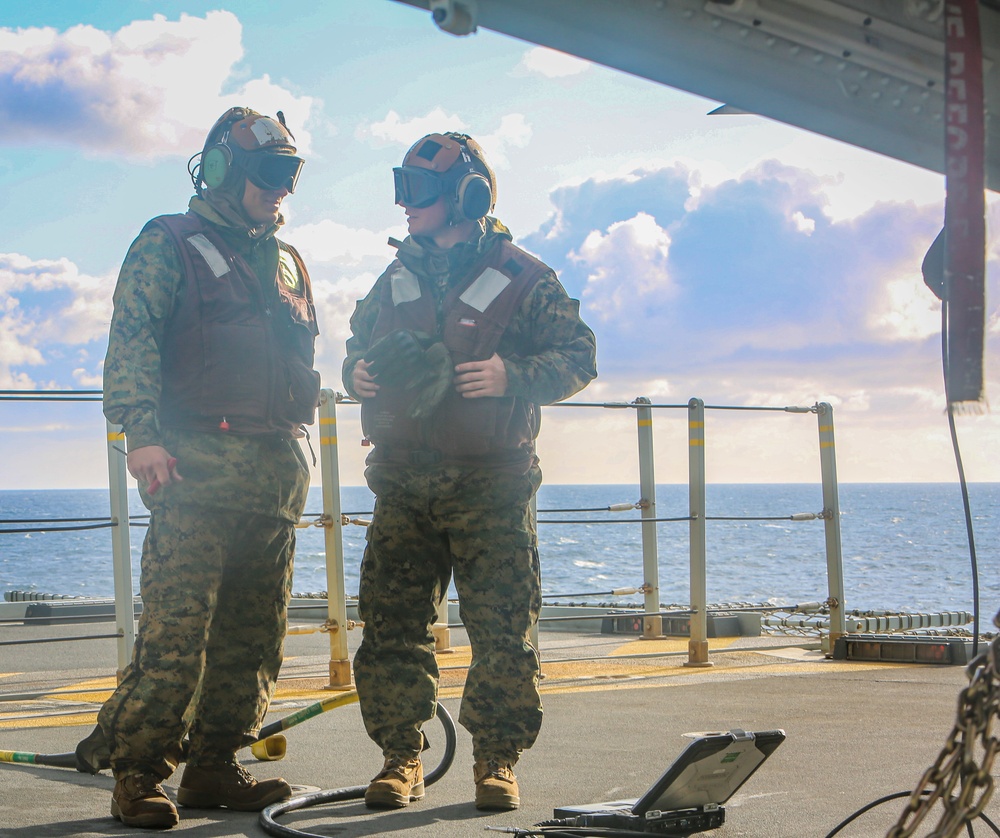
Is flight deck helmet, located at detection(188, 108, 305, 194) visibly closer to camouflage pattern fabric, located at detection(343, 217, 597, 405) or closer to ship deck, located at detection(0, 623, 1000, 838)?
camouflage pattern fabric, located at detection(343, 217, 597, 405)

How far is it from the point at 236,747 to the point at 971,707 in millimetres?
2130

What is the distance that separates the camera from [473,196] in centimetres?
301

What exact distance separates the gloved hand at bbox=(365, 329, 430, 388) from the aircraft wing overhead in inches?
57.7

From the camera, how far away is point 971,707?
127 cm

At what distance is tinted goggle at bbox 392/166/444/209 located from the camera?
3.00m

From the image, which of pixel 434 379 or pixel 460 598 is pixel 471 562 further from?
pixel 434 379

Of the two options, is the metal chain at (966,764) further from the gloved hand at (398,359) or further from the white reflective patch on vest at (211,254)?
the white reflective patch on vest at (211,254)

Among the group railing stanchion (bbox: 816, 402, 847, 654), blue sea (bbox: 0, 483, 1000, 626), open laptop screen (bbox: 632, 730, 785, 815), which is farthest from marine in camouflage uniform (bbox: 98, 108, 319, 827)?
blue sea (bbox: 0, 483, 1000, 626)

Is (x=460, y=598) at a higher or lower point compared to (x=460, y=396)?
lower

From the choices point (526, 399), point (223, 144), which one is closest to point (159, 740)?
point (526, 399)

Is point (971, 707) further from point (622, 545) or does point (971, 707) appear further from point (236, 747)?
point (622, 545)

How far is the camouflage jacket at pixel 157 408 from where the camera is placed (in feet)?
8.86

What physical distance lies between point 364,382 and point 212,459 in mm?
426

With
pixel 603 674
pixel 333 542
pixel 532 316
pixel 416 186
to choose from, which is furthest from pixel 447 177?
pixel 603 674
